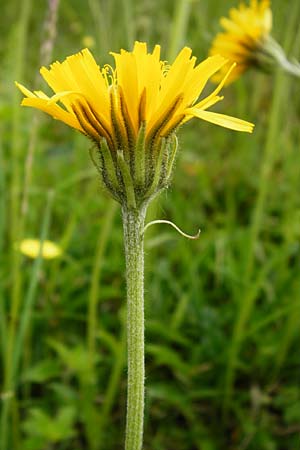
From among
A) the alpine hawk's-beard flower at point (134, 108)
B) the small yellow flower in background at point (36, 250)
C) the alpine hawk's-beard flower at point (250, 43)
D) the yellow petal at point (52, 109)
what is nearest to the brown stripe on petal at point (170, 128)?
the alpine hawk's-beard flower at point (134, 108)

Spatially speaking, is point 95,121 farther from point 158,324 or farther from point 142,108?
point 158,324

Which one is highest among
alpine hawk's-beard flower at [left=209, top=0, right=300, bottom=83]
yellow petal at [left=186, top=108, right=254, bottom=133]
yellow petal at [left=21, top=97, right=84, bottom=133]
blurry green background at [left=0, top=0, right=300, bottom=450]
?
alpine hawk's-beard flower at [left=209, top=0, right=300, bottom=83]

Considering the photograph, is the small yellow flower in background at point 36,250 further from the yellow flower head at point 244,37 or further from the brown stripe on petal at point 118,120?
the brown stripe on petal at point 118,120

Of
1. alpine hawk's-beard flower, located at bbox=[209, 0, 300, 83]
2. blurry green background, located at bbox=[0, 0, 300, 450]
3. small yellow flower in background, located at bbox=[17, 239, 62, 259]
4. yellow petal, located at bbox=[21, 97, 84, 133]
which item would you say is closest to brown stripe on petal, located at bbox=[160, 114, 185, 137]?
yellow petal, located at bbox=[21, 97, 84, 133]

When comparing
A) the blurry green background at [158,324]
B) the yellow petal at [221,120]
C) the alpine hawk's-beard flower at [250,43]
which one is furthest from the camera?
the alpine hawk's-beard flower at [250,43]

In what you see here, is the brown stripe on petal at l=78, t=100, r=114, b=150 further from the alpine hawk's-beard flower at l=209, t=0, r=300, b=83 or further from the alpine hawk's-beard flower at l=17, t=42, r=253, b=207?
the alpine hawk's-beard flower at l=209, t=0, r=300, b=83

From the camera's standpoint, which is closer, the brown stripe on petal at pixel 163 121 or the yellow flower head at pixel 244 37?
the brown stripe on petal at pixel 163 121

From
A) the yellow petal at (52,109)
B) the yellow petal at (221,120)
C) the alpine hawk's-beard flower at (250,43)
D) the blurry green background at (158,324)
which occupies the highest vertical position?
the alpine hawk's-beard flower at (250,43)

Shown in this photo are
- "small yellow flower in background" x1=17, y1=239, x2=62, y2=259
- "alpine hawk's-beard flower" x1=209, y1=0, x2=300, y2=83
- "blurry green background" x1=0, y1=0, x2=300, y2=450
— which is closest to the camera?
"blurry green background" x1=0, y1=0, x2=300, y2=450
